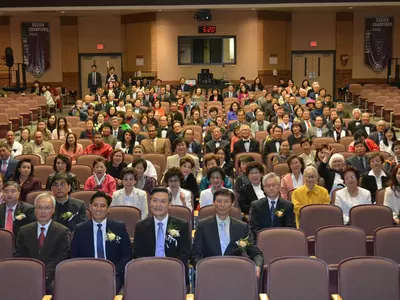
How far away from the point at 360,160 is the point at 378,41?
15.2 metres

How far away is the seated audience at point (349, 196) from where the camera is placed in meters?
7.53

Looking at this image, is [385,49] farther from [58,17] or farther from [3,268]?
[3,268]

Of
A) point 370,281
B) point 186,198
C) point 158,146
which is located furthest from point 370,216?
point 158,146

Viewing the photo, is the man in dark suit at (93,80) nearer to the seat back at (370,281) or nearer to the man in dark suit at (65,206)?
the man in dark suit at (65,206)

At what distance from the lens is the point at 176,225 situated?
602cm

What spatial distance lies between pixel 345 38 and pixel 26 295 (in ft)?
66.1

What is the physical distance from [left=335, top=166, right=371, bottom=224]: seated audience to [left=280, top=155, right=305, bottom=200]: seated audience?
739 millimetres

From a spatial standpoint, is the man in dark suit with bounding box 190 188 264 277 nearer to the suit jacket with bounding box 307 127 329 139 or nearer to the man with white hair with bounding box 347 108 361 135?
the suit jacket with bounding box 307 127 329 139

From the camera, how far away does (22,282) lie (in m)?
5.37

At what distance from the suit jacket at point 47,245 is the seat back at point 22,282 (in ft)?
1.74

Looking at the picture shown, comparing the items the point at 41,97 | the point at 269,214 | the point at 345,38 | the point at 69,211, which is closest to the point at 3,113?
the point at 41,97

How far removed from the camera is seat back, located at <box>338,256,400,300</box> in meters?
5.33

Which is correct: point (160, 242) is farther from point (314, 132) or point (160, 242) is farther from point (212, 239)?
point (314, 132)

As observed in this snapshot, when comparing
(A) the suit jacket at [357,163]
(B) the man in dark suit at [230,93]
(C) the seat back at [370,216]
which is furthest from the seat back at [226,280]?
(B) the man in dark suit at [230,93]
